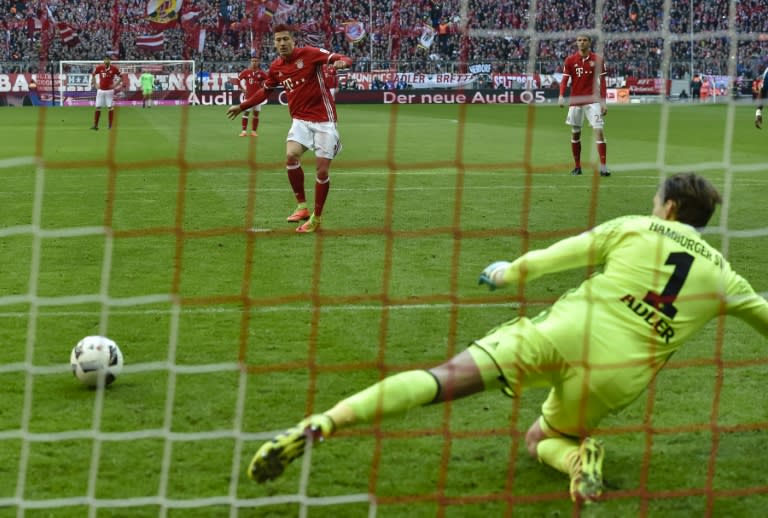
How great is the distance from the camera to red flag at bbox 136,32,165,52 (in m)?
32.9

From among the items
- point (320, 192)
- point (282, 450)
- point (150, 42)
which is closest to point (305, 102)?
point (320, 192)

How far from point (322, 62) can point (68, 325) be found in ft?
16.9

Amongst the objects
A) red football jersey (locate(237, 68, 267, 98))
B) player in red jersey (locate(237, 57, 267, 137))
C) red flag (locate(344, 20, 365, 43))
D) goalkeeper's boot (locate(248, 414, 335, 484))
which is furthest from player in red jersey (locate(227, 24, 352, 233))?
red flag (locate(344, 20, 365, 43))

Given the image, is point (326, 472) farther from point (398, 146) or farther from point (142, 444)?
point (398, 146)

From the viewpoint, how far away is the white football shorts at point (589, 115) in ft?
52.1

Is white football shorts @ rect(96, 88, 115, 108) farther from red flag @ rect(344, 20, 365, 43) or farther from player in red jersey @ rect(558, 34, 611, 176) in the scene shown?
player in red jersey @ rect(558, 34, 611, 176)

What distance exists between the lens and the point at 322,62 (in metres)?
11.3

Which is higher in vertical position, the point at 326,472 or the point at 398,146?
the point at 398,146

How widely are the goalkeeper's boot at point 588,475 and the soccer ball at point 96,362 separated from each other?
2659mm

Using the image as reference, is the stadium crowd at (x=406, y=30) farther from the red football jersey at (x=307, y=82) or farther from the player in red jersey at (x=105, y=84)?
the red football jersey at (x=307, y=82)

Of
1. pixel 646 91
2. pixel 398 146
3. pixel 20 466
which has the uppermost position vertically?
pixel 646 91

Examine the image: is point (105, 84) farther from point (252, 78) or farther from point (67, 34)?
point (67, 34)

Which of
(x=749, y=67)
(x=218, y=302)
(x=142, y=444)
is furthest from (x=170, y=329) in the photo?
(x=749, y=67)

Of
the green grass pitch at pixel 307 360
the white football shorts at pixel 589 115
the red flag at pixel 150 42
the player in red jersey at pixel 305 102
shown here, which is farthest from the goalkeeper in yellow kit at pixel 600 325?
the red flag at pixel 150 42
